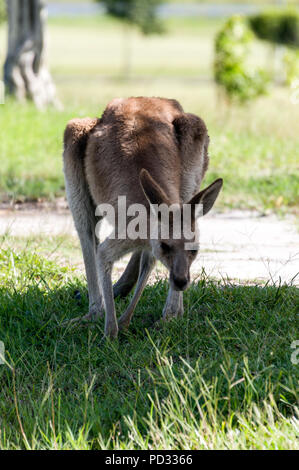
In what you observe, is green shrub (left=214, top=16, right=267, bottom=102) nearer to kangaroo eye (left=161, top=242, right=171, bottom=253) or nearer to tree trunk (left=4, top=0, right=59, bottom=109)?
tree trunk (left=4, top=0, right=59, bottom=109)

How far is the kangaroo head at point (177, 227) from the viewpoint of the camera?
3.49m

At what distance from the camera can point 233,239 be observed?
5.81 metres

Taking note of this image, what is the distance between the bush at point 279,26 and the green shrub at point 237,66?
13.6 metres

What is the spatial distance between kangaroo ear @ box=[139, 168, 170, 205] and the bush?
2273 cm

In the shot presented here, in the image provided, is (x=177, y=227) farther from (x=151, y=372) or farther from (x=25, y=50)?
(x=25, y=50)

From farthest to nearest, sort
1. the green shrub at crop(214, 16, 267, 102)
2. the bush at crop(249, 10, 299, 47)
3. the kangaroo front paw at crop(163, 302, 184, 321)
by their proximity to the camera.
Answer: the bush at crop(249, 10, 299, 47) → the green shrub at crop(214, 16, 267, 102) → the kangaroo front paw at crop(163, 302, 184, 321)

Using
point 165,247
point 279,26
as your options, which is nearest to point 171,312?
point 165,247

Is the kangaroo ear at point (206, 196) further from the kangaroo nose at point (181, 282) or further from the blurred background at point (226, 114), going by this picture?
the blurred background at point (226, 114)

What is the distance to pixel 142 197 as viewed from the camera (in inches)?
149

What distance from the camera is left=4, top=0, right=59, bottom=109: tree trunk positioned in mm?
12414

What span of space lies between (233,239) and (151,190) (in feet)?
7.93

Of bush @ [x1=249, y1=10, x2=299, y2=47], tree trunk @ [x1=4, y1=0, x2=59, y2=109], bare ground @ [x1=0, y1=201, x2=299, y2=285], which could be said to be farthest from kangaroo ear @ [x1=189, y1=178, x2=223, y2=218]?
bush @ [x1=249, y1=10, x2=299, y2=47]

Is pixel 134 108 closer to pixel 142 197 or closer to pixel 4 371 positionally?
pixel 142 197

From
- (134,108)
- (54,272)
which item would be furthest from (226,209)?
(134,108)
